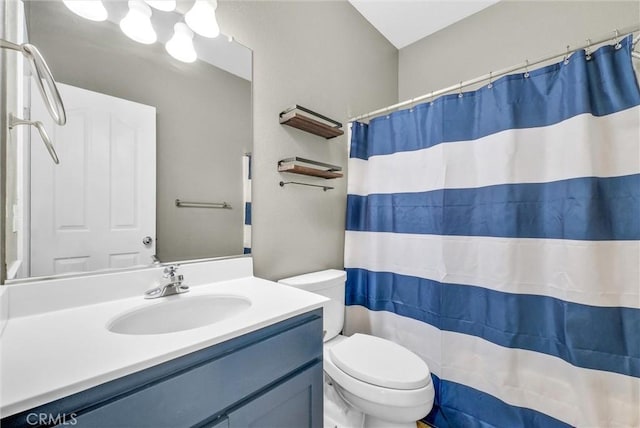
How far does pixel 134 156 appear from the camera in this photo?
1.02 meters

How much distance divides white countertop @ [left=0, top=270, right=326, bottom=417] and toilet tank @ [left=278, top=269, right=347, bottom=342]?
460 mm

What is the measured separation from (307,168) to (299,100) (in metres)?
0.44

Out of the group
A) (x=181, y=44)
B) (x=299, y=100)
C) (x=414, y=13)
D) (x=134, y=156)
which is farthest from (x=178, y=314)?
Answer: (x=414, y=13)

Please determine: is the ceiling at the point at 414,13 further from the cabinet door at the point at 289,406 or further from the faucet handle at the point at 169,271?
the cabinet door at the point at 289,406

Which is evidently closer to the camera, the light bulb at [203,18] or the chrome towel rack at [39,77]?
the chrome towel rack at [39,77]

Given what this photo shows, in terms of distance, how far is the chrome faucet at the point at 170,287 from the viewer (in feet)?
3.21

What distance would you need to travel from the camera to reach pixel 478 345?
134 cm

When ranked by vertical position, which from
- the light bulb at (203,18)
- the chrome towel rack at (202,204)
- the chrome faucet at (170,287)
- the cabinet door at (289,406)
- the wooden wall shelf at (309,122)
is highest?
the light bulb at (203,18)

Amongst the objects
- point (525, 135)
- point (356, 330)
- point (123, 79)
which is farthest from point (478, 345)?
point (123, 79)

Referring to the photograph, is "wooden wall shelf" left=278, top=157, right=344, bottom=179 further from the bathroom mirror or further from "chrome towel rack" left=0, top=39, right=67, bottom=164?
"chrome towel rack" left=0, top=39, right=67, bottom=164

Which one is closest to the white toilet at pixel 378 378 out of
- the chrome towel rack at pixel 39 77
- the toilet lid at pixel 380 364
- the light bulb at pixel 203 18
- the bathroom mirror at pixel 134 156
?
the toilet lid at pixel 380 364

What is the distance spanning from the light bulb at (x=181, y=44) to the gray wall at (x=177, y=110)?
28 millimetres

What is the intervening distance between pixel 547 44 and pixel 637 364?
1777mm

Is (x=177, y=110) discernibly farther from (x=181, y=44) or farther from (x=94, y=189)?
(x=94, y=189)
